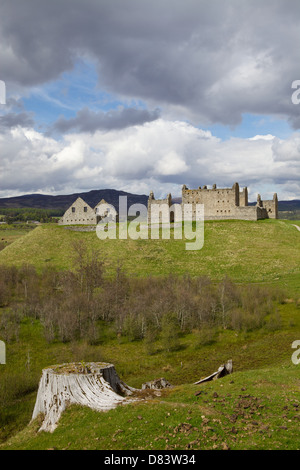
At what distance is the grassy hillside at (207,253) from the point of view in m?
73.2

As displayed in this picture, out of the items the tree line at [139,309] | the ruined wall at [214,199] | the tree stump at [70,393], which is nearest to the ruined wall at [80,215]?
the ruined wall at [214,199]

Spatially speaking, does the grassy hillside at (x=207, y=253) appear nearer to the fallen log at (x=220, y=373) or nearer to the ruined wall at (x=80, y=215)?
the ruined wall at (x=80, y=215)

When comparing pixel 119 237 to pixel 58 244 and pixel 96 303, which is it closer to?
pixel 58 244

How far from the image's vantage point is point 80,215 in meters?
105

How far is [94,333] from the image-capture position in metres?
44.9

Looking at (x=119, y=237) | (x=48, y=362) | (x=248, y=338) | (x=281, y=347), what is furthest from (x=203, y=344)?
(x=119, y=237)

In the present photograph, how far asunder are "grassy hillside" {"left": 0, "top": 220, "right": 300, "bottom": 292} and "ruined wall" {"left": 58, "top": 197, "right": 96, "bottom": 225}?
24.9 feet

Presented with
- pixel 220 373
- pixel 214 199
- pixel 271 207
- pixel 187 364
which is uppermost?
pixel 214 199

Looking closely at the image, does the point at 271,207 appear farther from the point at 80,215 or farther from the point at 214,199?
the point at 80,215

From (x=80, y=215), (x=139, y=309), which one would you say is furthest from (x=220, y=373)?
(x=80, y=215)

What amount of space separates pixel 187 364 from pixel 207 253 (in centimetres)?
4733

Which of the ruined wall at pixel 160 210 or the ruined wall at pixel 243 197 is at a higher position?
the ruined wall at pixel 243 197

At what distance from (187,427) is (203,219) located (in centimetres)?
9416

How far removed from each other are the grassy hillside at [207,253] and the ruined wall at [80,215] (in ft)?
24.9
